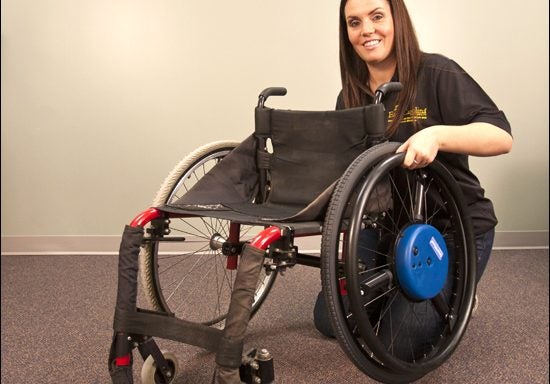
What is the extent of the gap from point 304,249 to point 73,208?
105 centimetres

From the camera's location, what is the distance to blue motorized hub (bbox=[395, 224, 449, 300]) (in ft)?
3.46

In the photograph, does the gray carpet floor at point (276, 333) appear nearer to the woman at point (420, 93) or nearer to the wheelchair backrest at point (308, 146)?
the woman at point (420, 93)

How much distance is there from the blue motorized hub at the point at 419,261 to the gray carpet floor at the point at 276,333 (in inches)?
11.8

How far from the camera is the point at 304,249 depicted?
99.4 inches

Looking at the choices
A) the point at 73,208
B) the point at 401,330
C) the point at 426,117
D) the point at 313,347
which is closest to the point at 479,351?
the point at 401,330

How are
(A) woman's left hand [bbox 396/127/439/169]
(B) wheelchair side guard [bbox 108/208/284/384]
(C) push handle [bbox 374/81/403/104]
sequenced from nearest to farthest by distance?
1. (B) wheelchair side guard [bbox 108/208/284/384]
2. (A) woman's left hand [bbox 396/127/439/169]
3. (C) push handle [bbox 374/81/403/104]

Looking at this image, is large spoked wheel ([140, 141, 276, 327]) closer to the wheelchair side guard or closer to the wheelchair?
the wheelchair

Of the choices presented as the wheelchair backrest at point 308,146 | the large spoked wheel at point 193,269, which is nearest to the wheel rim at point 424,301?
the wheelchair backrest at point 308,146

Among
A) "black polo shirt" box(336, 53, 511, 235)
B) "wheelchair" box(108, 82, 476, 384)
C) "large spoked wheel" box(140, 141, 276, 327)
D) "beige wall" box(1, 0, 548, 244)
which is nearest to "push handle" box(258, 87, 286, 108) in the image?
"wheelchair" box(108, 82, 476, 384)

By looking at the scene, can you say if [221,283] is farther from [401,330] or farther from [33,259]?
[33,259]

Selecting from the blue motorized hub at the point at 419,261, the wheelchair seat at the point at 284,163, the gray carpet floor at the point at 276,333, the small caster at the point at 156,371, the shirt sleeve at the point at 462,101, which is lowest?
the gray carpet floor at the point at 276,333

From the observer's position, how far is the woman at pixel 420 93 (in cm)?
116

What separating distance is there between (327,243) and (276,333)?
711mm

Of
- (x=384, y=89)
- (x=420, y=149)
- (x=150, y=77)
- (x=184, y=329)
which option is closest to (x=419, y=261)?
(x=420, y=149)
